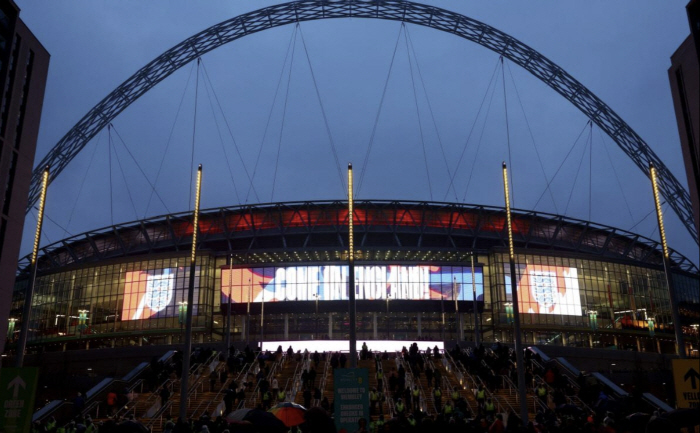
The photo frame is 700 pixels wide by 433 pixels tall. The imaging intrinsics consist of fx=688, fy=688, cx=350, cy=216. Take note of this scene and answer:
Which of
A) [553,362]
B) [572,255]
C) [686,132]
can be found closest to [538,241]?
[572,255]

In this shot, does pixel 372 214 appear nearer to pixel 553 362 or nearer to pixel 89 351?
pixel 89 351

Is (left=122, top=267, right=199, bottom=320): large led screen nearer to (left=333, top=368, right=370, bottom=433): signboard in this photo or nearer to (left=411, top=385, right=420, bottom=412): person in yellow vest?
(left=411, top=385, right=420, bottom=412): person in yellow vest

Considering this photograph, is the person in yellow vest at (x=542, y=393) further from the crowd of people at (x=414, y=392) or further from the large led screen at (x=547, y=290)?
the large led screen at (x=547, y=290)

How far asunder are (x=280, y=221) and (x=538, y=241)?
32957 millimetres

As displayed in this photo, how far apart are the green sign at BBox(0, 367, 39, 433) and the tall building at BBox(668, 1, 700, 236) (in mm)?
30712

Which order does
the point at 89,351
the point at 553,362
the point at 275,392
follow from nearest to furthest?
the point at 275,392 < the point at 553,362 < the point at 89,351

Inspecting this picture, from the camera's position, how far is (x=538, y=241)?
88000 mm

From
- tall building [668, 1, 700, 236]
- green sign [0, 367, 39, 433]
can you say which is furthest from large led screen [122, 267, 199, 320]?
green sign [0, 367, 39, 433]

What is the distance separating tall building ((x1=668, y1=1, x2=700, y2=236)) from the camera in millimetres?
36000

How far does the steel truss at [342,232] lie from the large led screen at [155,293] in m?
3.29

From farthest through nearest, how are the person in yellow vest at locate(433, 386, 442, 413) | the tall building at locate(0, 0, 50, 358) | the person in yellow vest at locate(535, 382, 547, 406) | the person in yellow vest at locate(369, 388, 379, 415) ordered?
A: the tall building at locate(0, 0, 50, 358), the person in yellow vest at locate(535, 382, 547, 406), the person in yellow vest at locate(433, 386, 442, 413), the person in yellow vest at locate(369, 388, 379, 415)

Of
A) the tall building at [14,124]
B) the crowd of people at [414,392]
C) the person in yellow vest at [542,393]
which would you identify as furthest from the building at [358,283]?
the person in yellow vest at [542,393]

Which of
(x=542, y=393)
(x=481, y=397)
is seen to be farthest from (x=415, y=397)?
(x=542, y=393)

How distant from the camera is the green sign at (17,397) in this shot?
19781 mm
